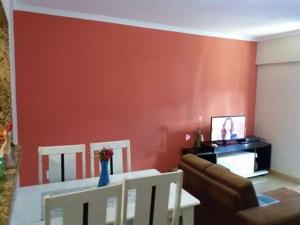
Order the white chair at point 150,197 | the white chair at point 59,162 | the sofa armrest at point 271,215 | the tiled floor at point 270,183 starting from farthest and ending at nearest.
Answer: the tiled floor at point 270,183 < the white chair at point 59,162 < the sofa armrest at point 271,215 < the white chair at point 150,197

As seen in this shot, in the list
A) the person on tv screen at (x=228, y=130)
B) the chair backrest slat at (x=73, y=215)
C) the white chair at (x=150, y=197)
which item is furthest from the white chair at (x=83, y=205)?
the person on tv screen at (x=228, y=130)

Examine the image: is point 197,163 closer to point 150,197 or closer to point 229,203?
point 229,203

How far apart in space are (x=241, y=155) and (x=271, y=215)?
8.44 ft

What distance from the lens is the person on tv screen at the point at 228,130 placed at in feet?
14.3

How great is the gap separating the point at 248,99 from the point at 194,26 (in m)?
1.96

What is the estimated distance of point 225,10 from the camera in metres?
3.09

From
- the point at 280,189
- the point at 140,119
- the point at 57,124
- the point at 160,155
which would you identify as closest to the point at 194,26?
the point at 140,119

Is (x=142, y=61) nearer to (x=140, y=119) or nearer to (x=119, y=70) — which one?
(x=119, y=70)

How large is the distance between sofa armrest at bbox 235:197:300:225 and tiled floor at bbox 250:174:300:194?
6.58ft

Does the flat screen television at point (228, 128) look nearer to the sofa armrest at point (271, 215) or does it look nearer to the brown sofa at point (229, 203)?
the brown sofa at point (229, 203)

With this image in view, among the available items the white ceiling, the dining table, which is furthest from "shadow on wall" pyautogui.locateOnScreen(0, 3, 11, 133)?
the white ceiling

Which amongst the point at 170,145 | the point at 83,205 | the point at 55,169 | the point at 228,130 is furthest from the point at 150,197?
the point at 228,130

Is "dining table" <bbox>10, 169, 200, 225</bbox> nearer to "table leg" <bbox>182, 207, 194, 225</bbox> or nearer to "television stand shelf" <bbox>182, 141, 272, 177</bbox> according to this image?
"table leg" <bbox>182, 207, 194, 225</bbox>

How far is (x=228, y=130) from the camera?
4414 mm
